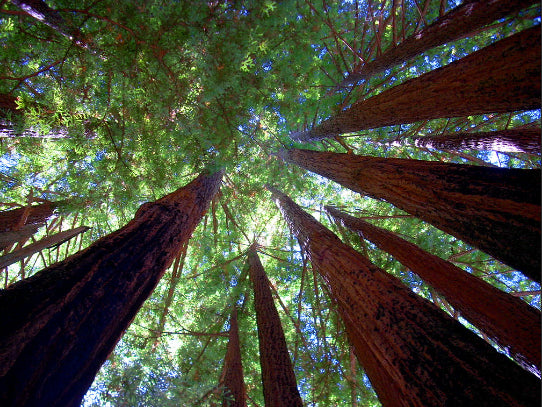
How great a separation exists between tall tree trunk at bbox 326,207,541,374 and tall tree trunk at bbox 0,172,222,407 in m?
3.23

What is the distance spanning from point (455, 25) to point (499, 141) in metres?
1.98

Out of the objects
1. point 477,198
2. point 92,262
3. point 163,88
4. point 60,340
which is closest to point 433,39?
point 477,198

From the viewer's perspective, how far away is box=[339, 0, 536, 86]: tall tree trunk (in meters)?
2.93

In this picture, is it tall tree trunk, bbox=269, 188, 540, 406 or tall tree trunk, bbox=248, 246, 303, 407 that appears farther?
tall tree trunk, bbox=248, 246, 303, 407

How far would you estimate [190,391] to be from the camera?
3582 millimetres

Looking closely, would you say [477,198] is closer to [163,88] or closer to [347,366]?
[163,88]

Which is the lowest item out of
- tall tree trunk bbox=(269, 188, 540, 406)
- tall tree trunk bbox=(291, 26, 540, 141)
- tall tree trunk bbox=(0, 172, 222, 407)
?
tall tree trunk bbox=(269, 188, 540, 406)

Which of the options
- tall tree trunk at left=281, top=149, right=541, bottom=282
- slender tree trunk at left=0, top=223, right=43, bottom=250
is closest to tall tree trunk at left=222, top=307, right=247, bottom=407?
tall tree trunk at left=281, top=149, right=541, bottom=282

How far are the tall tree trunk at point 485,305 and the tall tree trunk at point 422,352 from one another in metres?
1.00

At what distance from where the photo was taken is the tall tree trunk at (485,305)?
2619mm

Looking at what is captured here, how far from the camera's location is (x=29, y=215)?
535 cm

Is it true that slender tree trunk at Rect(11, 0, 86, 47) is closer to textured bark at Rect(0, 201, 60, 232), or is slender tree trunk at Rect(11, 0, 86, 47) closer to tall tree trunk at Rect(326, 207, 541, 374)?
textured bark at Rect(0, 201, 60, 232)

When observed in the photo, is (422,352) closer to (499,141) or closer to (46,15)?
(499,141)

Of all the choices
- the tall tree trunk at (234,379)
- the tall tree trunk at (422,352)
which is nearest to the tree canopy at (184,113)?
the tall tree trunk at (234,379)
